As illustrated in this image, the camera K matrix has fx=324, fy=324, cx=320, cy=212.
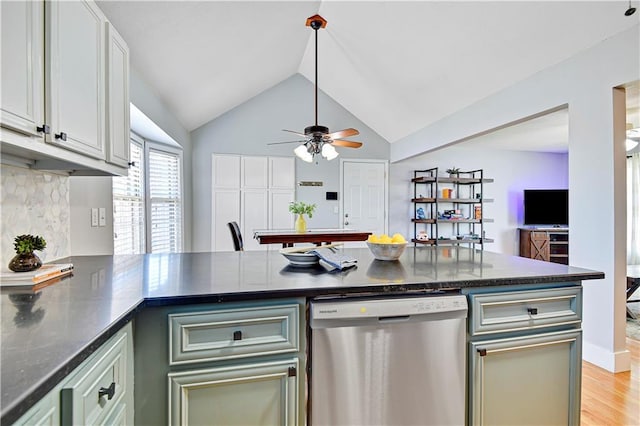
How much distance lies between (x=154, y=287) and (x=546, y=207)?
7396mm

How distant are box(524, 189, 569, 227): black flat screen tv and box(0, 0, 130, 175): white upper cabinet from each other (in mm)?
7106

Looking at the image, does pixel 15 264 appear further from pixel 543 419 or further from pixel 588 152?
pixel 588 152

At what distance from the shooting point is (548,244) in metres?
6.13

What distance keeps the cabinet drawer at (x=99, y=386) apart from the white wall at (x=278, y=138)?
15.0 ft

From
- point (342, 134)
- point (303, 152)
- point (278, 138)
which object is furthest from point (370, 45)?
point (278, 138)

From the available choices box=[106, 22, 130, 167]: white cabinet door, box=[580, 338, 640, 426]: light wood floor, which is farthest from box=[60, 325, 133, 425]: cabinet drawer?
box=[580, 338, 640, 426]: light wood floor

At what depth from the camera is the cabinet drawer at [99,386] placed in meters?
0.68

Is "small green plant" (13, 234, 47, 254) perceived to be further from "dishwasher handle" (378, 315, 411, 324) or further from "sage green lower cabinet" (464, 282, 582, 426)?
"sage green lower cabinet" (464, 282, 582, 426)

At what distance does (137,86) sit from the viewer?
2762 mm

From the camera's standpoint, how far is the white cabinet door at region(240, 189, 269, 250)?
555 centimetres

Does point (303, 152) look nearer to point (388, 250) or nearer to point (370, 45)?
point (370, 45)

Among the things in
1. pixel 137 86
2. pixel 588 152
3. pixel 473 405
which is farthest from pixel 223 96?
pixel 473 405

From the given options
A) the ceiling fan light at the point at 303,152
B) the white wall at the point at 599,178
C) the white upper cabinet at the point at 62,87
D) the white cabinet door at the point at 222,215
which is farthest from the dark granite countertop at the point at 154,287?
the white cabinet door at the point at 222,215

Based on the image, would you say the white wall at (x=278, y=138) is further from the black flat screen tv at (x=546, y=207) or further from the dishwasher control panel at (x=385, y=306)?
the dishwasher control panel at (x=385, y=306)
